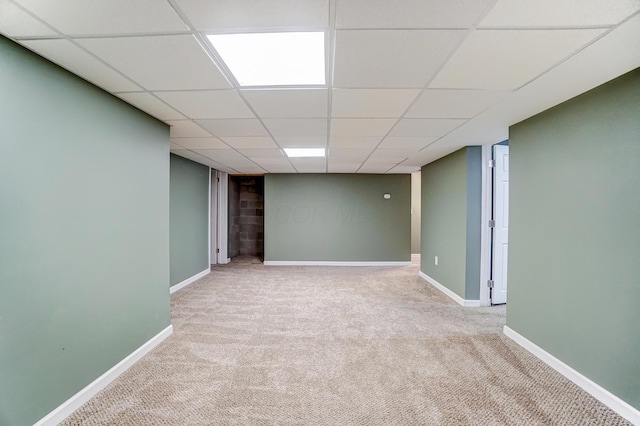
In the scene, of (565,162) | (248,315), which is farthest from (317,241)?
(565,162)

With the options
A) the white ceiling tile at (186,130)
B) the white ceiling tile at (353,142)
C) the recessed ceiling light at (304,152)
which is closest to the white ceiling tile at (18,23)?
the white ceiling tile at (186,130)

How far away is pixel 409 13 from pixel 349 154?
9.79 feet

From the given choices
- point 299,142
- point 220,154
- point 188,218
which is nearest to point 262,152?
point 220,154

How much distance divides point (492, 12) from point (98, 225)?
8.86 ft

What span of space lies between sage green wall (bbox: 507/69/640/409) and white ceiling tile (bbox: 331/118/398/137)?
52.9 inches

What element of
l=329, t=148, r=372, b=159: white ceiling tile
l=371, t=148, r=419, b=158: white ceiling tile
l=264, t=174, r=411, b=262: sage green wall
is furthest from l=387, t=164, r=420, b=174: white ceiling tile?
l=329, t=148, r=372, b=159: white ceiling tile

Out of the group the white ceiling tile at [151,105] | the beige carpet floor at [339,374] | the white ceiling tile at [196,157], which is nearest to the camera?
the beige carpet floor at [339,374]

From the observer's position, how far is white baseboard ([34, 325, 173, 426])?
1.61m

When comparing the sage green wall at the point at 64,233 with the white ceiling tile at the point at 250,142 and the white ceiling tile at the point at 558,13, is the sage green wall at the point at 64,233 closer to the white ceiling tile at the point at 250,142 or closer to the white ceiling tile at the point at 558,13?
the white ceiling tile at the point at 250,142

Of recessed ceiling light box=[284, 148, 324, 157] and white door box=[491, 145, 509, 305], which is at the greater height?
recessed ceiling light box=[284, 148, 324, 157]

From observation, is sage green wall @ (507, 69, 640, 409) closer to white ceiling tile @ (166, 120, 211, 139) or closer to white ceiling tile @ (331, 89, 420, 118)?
white ceiling tile @ (331, 89, 420, 118)

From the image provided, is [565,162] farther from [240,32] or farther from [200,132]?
[200,132]

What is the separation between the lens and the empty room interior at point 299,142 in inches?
52.5

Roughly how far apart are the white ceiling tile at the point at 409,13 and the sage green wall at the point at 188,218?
3.92 meters
